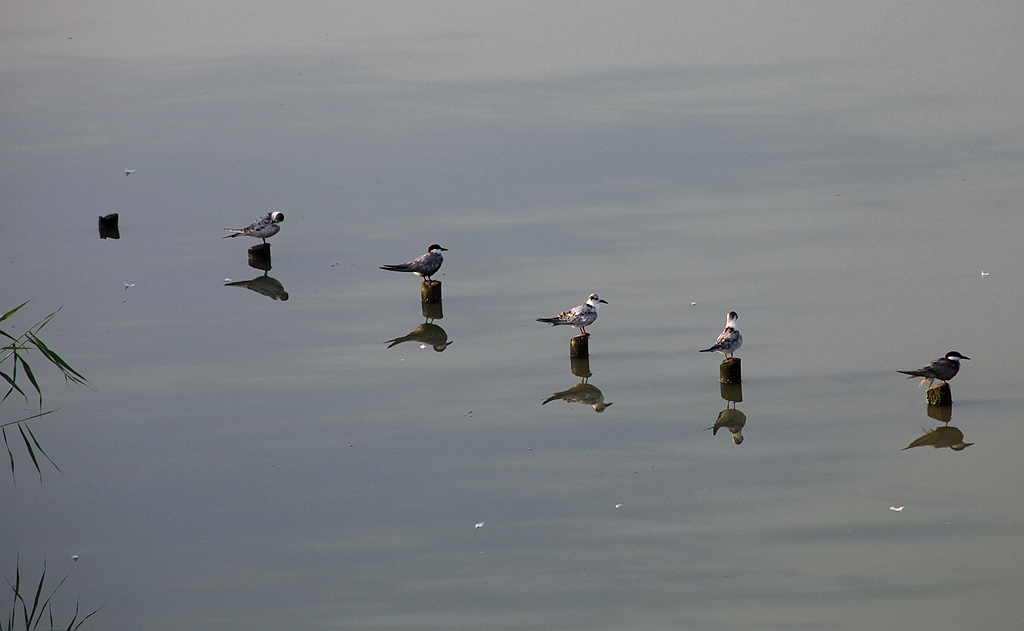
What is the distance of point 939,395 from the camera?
37.2 feet

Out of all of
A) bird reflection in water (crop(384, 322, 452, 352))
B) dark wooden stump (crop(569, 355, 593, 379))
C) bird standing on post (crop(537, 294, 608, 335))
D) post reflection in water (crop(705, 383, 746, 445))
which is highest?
bird standing on post (crop(537, 294, 608, 335))

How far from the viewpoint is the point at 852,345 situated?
42.1 feet

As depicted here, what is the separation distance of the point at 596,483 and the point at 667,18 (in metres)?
19.3

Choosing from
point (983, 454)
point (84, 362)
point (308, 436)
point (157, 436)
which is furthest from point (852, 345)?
point (84, 362)

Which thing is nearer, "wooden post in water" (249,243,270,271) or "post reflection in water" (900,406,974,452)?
"post reflection in water" (900,406,974,452)

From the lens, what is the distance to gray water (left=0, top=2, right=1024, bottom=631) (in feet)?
29.9

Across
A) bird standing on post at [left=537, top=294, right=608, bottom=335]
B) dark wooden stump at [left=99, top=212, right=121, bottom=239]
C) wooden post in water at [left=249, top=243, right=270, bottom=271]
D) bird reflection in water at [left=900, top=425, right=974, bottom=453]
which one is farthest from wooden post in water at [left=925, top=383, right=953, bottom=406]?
dark wooden stump at [left=99, top=212, right=121, bottom=239]

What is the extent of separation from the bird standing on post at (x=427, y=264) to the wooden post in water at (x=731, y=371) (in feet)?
13.0

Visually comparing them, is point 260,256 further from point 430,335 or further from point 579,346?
point 579,346

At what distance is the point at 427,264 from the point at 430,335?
4.57 ft

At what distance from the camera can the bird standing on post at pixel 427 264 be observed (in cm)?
1477

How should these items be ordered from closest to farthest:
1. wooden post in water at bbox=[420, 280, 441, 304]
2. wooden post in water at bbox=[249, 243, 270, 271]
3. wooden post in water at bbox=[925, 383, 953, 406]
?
wooden post in water at bbox=[925, 383, 953, 406]
wooden post in water at bbox=[420, 280, 441, 304]
wooden post in water at bbox=[249, 243, 270, 271]

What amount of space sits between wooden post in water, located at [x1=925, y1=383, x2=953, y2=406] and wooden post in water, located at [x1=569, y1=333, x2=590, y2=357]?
3.11m

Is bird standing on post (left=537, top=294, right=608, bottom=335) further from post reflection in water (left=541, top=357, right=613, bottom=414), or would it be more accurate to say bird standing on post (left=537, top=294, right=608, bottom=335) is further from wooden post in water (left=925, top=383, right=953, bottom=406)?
wooden post in water (left=925, top=383, right=953, bottom=406)
